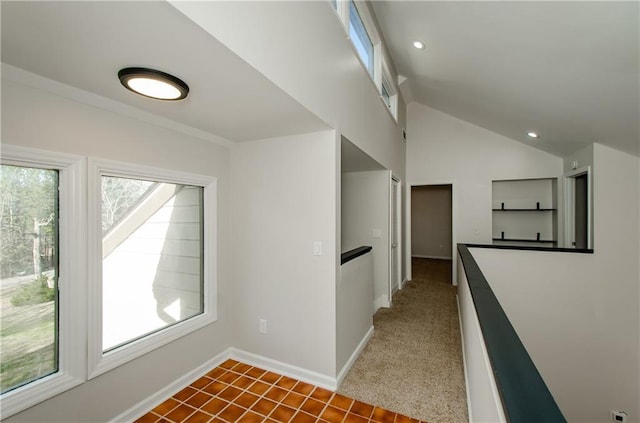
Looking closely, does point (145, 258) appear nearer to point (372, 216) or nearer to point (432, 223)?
point (372, 216)

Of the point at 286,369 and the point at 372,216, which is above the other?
the point at 372,216

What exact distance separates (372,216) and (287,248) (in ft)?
7.32

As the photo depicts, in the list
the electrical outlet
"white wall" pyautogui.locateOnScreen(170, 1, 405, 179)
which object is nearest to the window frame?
"white wall" pyautogui.locateOnScreen(170, 1, 405, 179)

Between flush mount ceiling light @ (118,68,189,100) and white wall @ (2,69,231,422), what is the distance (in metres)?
0.45

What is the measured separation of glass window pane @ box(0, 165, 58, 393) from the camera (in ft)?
4.80

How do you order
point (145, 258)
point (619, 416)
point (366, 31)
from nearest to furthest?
1. point (145, 258)
2. point (366, 31)
3. point (619, 416)

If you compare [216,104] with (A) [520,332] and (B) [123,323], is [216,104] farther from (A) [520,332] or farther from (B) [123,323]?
(A) [520,332]

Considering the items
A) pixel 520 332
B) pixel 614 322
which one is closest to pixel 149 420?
pixel 520 332

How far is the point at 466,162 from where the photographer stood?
5516mm

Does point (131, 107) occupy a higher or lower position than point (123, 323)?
higher

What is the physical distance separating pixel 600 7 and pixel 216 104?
2.69 metres

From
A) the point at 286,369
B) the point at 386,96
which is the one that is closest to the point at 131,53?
the point at 286,369

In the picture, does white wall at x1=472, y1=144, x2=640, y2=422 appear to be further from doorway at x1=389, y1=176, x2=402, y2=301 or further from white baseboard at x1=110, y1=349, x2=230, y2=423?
white baseboard at x1=110, y1=349, x2=230, y2=423

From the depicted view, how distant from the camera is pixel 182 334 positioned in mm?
2316
